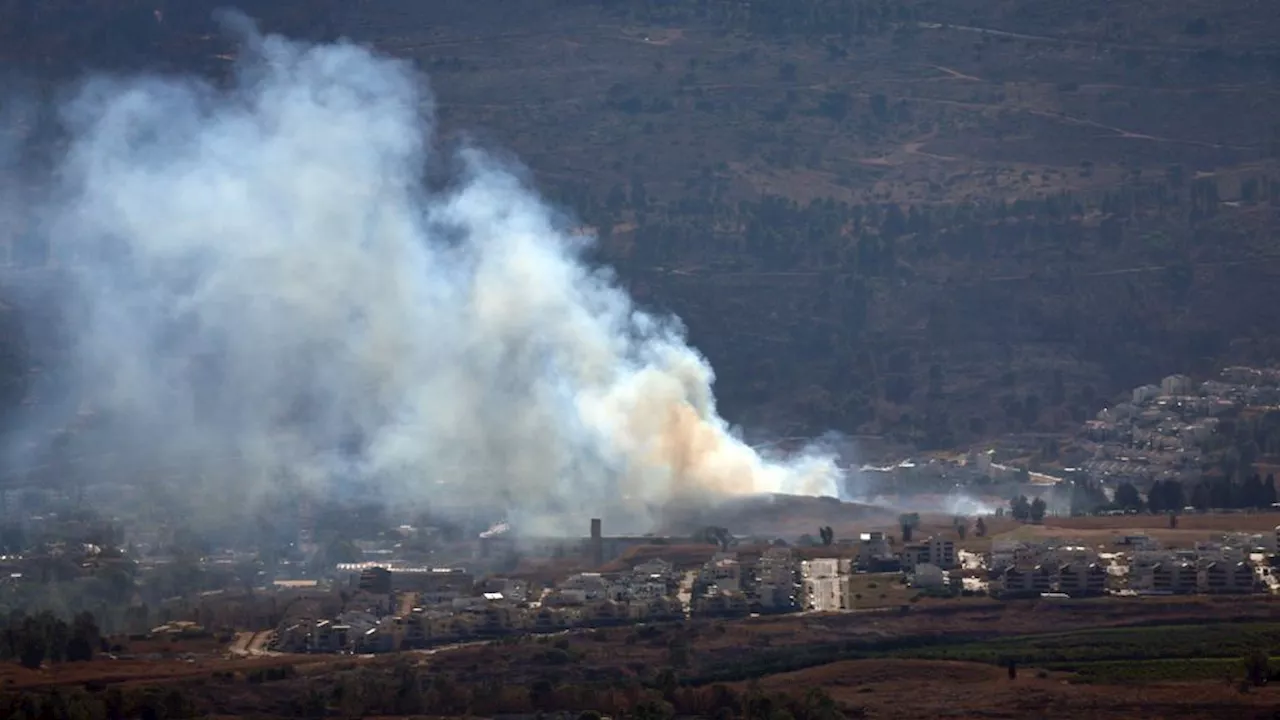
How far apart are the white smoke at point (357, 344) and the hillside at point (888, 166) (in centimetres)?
1498

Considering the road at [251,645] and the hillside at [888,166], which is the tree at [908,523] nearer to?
the road at [251,645]

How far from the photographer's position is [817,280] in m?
154

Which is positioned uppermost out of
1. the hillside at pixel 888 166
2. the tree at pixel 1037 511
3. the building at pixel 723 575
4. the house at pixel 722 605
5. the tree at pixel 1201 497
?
the hillside at pixel 888 166

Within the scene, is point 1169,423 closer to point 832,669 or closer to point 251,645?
point 832,669

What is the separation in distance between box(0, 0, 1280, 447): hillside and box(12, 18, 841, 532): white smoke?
15.0 meters

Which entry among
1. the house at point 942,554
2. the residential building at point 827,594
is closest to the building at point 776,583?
the residential building at point 827,594

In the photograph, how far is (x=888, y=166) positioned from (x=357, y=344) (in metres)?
47.0

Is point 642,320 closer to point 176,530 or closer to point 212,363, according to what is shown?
point 212,363

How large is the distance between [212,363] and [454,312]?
30.1ft

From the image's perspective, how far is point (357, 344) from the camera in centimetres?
12506

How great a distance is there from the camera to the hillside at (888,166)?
145m

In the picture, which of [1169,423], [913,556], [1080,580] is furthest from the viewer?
[1169,423]

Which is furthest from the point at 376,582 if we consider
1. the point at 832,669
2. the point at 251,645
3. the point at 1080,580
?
the point at 1080,580

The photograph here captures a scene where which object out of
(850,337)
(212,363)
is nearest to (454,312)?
(212,363)
